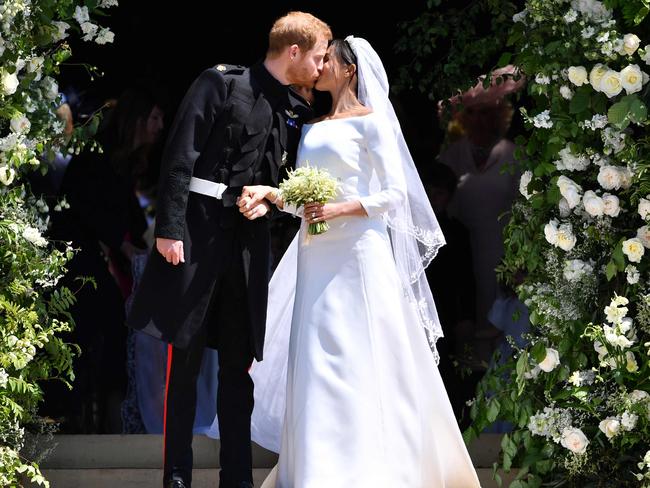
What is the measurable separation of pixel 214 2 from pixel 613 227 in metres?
2.97

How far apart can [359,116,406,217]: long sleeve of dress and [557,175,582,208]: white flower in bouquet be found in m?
0.66

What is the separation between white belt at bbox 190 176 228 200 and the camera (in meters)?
4.65

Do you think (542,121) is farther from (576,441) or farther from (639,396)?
(576,441)

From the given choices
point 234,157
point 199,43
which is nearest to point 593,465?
point 234,157

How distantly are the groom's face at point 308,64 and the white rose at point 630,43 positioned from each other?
1.25 m

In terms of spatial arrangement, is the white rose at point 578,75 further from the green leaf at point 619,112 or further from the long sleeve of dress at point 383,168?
the long sleeve of dress at point 383,168

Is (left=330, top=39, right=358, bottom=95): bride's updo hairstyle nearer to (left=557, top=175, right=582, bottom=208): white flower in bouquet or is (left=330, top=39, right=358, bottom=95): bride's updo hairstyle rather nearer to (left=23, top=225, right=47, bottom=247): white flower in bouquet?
(left=557, top=175, right=582, bottom=208): white flower in bouquet

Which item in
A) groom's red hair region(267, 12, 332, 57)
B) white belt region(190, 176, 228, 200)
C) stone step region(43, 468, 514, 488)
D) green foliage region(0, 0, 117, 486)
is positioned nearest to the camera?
green foliage region(0, 0, 117, 486)

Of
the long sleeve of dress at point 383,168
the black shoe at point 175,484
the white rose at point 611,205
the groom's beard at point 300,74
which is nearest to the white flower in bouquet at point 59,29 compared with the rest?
the groom's beard at point 300,74

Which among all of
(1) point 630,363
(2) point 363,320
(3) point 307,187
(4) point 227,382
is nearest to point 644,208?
(1) point 630,363

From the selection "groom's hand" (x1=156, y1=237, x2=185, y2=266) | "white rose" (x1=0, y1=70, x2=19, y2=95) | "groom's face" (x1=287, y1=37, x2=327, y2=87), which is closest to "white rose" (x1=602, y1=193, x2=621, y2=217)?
"groom's face" (x1=287, y1=37, x2=327, y2=87)

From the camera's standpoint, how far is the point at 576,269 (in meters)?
4.73

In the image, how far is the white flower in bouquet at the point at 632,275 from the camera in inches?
179

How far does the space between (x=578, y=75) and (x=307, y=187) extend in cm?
120
